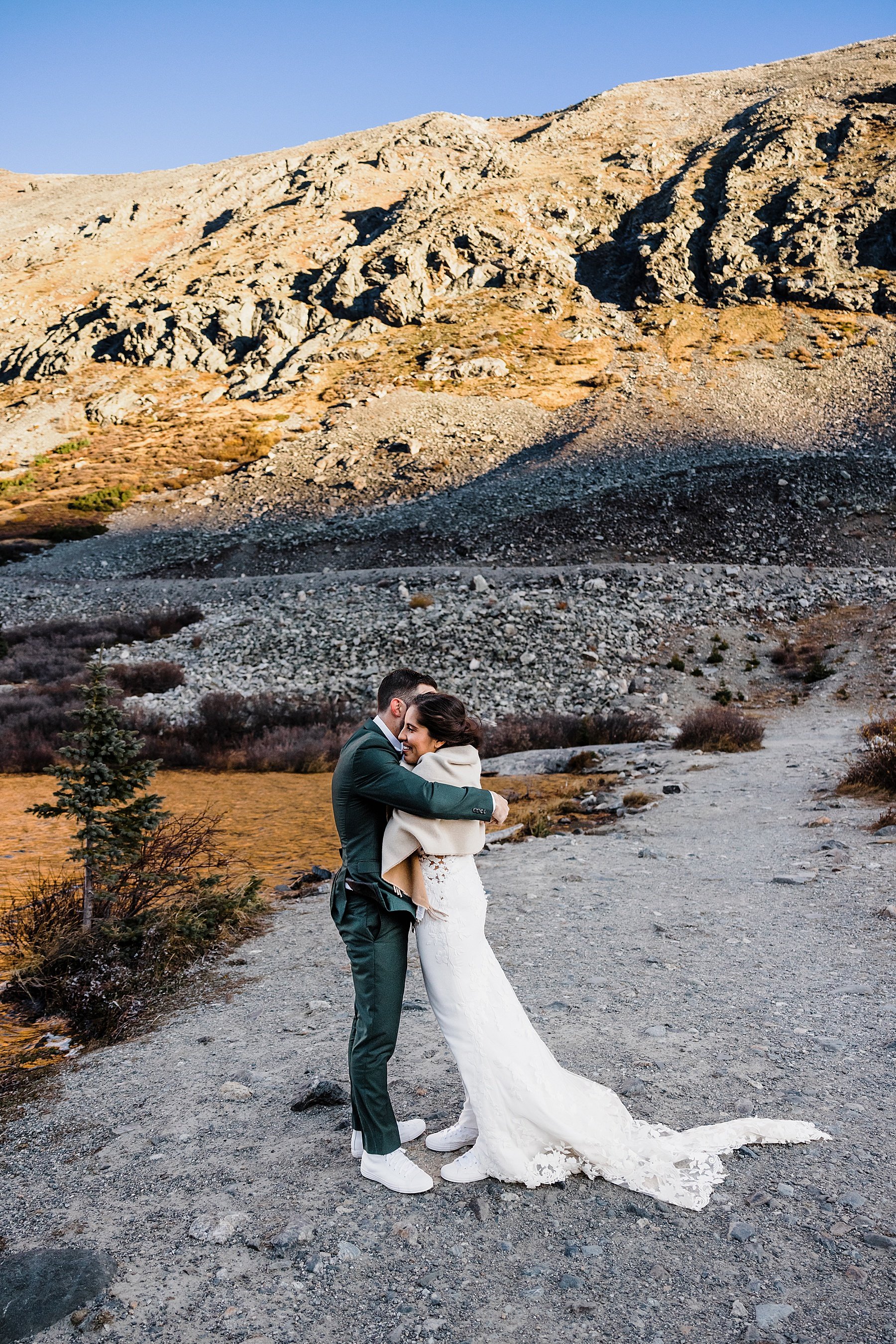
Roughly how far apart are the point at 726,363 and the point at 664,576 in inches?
1202

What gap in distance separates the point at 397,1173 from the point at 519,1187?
52 cm

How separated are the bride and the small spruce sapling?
12.7 ft

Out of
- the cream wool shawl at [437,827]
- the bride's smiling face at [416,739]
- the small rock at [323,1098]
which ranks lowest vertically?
the small rock at [323,1098]

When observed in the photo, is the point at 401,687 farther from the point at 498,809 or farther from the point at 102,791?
the point at 102,791

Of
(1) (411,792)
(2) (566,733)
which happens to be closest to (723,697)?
(2) (566,733)

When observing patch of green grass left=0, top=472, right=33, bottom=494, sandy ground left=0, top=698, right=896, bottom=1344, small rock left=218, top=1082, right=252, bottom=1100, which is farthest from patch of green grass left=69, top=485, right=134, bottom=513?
small rock left=218, top=1082, right=252, bottom=1100

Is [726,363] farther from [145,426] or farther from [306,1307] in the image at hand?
[306,1307]

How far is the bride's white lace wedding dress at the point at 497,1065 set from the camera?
3.31 metres

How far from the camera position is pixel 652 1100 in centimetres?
395

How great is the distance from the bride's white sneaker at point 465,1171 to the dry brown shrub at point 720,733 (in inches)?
492

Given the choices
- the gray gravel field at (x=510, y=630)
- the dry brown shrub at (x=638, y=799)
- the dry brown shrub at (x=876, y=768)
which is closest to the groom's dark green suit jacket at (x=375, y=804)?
the dry brown shrub at (x=638, y=799)

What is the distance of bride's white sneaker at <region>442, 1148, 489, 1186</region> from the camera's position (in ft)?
11.2

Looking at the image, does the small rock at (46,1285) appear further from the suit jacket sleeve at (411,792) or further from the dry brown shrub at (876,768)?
the dry brown shrub at (876,768)

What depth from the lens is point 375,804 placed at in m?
3.44
